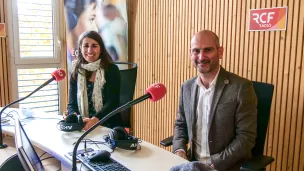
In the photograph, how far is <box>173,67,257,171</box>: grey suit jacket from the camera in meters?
1.97

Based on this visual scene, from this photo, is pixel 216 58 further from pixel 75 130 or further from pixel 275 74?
pixel 75 130

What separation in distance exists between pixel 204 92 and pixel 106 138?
2.45 feet

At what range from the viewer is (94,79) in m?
2.66

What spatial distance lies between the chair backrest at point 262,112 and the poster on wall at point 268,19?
655 mm

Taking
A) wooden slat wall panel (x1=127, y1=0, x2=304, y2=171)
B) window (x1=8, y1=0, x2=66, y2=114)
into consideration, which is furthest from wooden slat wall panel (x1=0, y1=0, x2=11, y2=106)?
wooden slat wall panel (x1=127, y1=0, x2=304, y2=171)

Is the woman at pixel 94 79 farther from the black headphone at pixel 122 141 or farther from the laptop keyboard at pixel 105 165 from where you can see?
the laptop keyboard at pixel 105 165

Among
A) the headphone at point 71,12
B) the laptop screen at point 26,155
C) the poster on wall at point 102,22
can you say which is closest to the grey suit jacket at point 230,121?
the laptop screen at point 26,155

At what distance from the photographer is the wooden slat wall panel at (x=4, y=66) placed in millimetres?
3988

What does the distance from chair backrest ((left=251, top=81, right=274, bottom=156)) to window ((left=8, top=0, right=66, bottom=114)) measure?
3326 millimetres

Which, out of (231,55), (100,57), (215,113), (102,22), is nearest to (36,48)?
(102,22)

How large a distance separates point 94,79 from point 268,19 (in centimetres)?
154

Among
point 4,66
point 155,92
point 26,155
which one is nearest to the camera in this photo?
point 26,155

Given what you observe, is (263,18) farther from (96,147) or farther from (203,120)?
(96,147)

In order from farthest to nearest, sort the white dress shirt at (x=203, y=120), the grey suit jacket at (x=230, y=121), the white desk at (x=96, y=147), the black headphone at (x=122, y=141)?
the white dress shirt at (x=203, y=120), the grey suit jacket at (x=230, y=121), the black headphone at (x=122, y=141), the white desk at (x=96, y=147)
